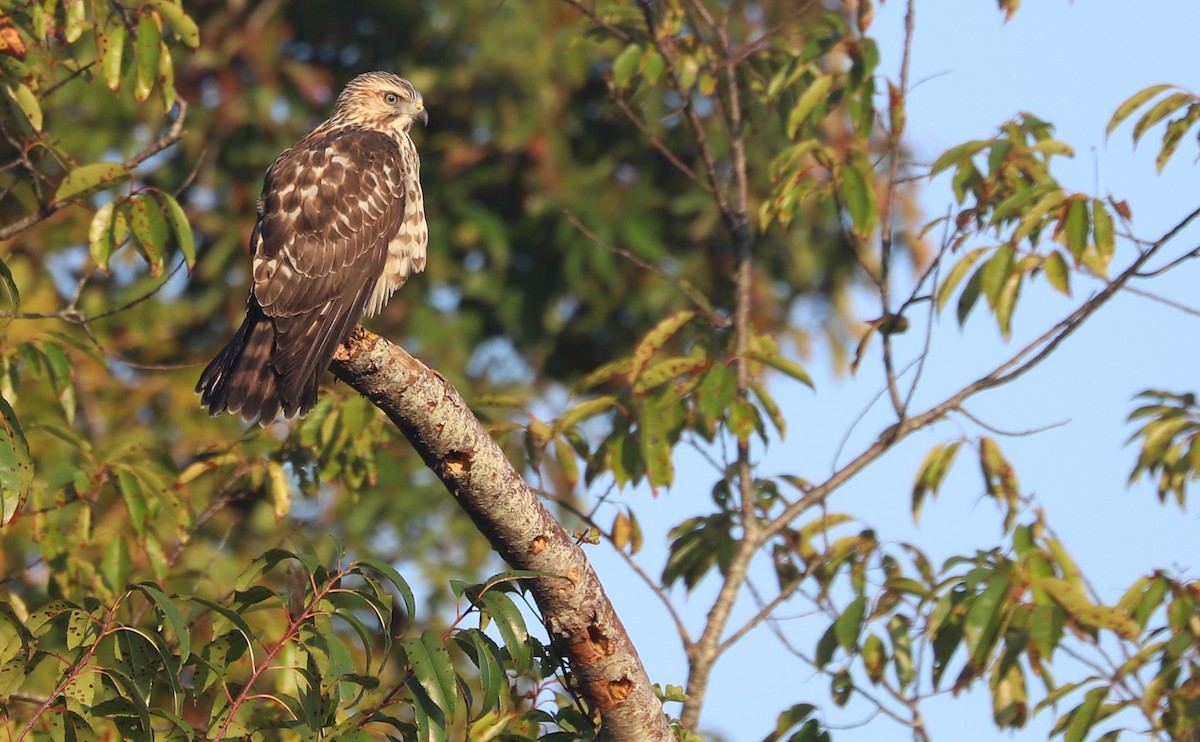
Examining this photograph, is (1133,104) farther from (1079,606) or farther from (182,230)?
(182,230)

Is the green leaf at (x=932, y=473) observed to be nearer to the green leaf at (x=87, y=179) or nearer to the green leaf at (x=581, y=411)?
the green leaf at (x=581, y=411)

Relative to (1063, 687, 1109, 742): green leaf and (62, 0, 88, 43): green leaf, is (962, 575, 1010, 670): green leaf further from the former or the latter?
(62, 0, 88, 43): green leaf

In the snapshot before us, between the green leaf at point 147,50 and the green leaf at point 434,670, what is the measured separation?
7.15 feet

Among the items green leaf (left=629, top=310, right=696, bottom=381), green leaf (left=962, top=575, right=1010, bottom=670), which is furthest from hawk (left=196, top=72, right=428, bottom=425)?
green leaf (left=962, top=575, right=1010, bottom=670)

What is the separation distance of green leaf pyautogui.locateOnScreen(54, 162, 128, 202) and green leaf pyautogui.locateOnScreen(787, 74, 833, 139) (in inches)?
77.8

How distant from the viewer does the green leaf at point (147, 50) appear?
12.9 feet

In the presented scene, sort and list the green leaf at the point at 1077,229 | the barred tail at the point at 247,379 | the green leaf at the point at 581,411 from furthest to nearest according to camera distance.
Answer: the green leaf at the point at 581,411
the green leaf at the point at 1077,229
the barred tail at the point at 247,379

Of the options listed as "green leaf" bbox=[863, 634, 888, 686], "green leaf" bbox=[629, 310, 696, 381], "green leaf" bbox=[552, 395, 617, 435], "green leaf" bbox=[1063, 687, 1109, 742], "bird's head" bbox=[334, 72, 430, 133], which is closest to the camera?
"green leaf" bbox=[1063, 687, 1109, 742]

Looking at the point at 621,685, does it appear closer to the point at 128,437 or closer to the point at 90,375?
the point at 128,437

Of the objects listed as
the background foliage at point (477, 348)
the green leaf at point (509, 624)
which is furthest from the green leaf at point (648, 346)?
the green leaf at point (509, 624)

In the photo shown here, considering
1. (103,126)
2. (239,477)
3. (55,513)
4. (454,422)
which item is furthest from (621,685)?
(103,126)

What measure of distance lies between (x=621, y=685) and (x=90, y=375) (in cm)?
453

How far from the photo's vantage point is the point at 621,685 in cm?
309

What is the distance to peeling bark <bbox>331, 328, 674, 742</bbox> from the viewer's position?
3.08 metres
